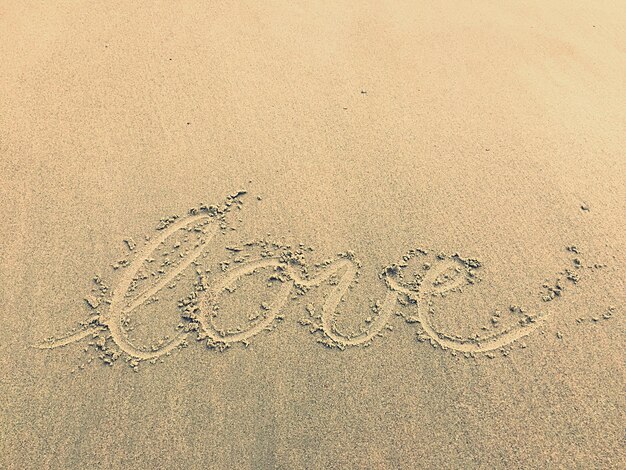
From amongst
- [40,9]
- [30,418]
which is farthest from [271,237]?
[40,9]

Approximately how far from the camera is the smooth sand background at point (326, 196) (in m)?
1.64

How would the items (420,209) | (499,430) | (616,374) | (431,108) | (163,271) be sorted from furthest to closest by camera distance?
(431,108) < (420,209) < (163,271) < (616,374) < (499,430)

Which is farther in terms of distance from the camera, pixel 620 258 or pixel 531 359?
pixel 620 258

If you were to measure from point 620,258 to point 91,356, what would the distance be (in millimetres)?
2013

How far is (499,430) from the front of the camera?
5.36ft

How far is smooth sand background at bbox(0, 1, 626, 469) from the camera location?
1.64 meters

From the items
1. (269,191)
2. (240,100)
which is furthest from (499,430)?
(240,100)

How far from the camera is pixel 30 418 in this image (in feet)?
5.43

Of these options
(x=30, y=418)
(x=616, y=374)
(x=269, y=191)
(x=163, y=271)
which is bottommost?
(x=30, y=418)

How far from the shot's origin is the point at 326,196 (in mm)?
2225

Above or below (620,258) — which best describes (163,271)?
below

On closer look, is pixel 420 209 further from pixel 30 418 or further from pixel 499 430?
pixel 30 418

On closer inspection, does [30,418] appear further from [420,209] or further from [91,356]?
[420,209]

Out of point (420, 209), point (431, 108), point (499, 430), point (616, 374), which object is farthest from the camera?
point (431, 108)
